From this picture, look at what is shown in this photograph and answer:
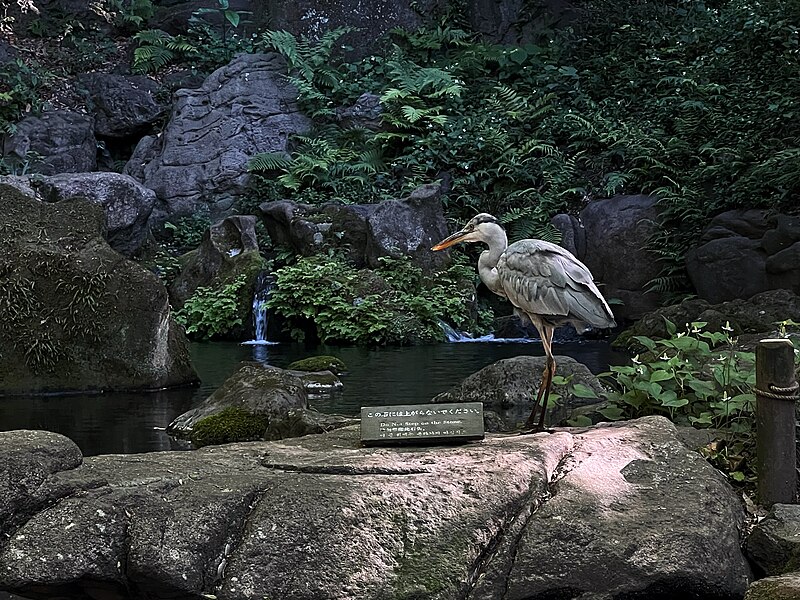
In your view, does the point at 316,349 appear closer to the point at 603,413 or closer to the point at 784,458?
the point at 603,413

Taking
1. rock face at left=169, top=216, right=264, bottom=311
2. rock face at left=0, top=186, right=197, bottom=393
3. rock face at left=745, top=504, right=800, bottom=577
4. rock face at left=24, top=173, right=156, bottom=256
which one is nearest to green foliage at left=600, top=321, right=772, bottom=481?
rock face at left=745, top=504, right=800, bottom=577

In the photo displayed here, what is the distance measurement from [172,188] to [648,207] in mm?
9555

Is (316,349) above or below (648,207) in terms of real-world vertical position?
below

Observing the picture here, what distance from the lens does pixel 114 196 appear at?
1591 centimetres

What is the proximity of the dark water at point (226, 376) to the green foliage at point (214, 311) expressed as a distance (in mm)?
459

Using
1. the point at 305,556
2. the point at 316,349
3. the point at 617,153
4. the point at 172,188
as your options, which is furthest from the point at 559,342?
the point at 305,556

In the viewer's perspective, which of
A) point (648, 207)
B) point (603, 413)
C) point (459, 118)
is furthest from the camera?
point (459, 118)

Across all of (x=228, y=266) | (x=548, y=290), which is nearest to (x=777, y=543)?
(x=548, y=290)

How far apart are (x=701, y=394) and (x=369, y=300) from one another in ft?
31.5

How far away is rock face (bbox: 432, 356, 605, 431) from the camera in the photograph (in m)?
8.39

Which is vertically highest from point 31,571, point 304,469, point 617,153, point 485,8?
point 485,8

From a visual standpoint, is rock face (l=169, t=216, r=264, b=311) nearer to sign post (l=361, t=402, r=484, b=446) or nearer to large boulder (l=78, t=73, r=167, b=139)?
large boulder (l=78, t=73, r=167, b=139)

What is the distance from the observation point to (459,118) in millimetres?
19922

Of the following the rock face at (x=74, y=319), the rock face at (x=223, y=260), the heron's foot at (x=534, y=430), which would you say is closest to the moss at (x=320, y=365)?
the rock face at (x=74, y=319)
